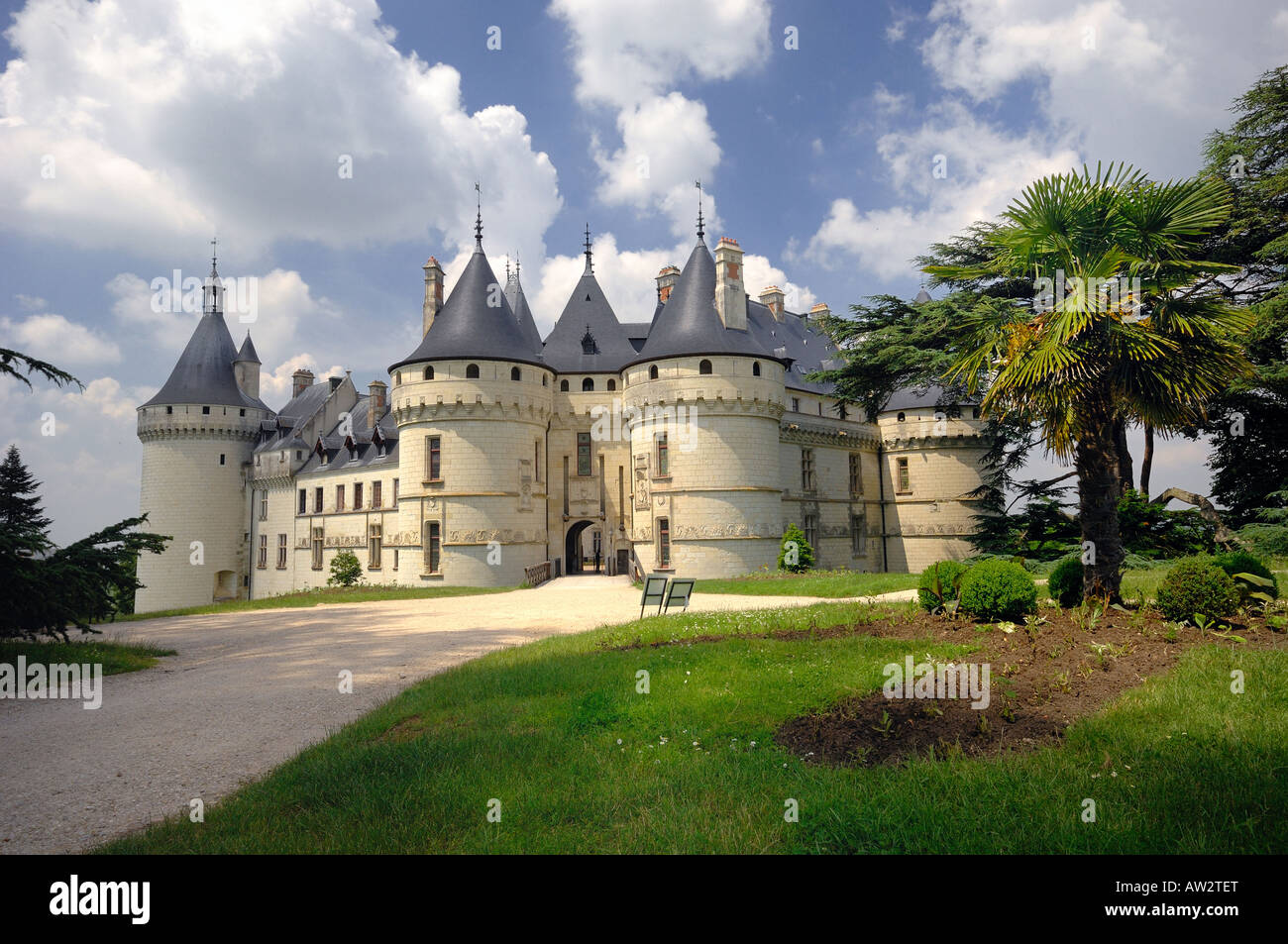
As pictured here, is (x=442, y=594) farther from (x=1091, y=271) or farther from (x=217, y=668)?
(x=1091, y=271)

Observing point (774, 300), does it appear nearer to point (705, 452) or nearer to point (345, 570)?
point (705, 452)

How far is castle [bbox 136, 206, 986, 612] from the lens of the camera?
97.8 feet

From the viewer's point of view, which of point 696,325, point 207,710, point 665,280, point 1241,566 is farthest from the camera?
point 665,280

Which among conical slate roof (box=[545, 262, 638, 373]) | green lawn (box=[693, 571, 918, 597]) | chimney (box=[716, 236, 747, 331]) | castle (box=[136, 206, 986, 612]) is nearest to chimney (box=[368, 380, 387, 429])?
castle (box=[136, 206, 986, 612])

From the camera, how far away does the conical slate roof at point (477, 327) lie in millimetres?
31266

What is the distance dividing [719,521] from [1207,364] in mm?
20163

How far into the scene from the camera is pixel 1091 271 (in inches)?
387

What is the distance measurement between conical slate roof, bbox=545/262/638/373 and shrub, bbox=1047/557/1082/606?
2532cm

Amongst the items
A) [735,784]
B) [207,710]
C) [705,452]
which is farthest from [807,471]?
[735,784]

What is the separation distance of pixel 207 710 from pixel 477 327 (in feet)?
82.7

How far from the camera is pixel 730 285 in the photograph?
1254 inches

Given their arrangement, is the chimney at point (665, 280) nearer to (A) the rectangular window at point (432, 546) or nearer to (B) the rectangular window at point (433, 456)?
(B) the rectangular window at point (433, 456)

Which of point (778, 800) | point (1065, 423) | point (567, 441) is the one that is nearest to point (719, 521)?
point (567, 441)

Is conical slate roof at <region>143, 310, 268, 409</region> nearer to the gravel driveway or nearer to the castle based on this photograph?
the castle
